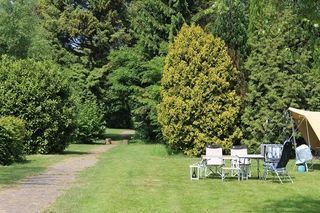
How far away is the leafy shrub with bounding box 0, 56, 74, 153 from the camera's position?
23.9m

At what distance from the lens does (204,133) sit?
2370 centimetres

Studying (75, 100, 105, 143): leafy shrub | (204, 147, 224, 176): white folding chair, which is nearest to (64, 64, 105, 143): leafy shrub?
(75, 100, 105, 143): leafy shrub

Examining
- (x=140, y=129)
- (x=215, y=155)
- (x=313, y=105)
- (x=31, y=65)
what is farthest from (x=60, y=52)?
(x=215, y=155)

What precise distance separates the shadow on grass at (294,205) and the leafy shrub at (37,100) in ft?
49.8

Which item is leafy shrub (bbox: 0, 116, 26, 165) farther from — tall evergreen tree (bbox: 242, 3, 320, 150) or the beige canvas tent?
the beige canvas tent

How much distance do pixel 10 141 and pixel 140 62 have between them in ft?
57.9

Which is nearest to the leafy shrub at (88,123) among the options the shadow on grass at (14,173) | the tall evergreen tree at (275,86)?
the tall evergreen tree at (275,86)

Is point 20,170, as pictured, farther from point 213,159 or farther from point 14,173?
point 213,159

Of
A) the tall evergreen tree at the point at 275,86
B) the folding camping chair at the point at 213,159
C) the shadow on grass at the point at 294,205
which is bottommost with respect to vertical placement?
the shadow on grass at the point at 294,205

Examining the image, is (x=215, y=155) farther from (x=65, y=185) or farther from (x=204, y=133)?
(x=204, y=133)

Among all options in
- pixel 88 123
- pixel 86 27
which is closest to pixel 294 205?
pixel 88 123

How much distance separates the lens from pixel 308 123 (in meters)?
20.3

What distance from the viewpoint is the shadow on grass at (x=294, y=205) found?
398 inches

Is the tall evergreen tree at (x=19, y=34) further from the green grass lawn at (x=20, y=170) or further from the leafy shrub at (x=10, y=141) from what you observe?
the green grass lawn at (x=20, y=170)
